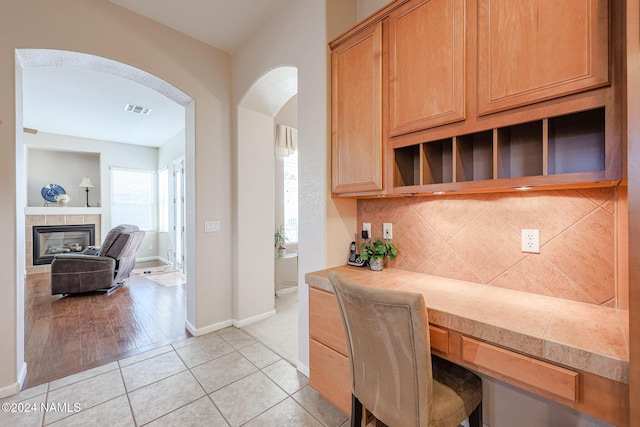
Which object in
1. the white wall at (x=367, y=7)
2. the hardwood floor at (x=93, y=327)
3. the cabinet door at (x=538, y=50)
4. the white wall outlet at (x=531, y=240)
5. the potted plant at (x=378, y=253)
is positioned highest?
the white wall at (x=367, y=7)

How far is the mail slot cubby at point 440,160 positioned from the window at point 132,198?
297 inches

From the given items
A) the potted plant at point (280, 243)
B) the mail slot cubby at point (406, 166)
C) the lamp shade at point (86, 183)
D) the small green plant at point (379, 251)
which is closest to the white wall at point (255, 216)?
the potted plant at point (280, 243)

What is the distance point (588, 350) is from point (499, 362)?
0.28 metres

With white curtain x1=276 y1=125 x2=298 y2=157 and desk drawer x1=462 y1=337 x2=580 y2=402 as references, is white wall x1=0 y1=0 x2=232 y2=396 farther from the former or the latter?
desk drawer x1=462 y1=337 x2=580 y2=402

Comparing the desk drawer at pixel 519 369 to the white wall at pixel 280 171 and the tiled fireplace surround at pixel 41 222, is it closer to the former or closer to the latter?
the white wall at pixel 280 171

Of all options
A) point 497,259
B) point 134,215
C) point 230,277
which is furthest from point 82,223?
point 497,259

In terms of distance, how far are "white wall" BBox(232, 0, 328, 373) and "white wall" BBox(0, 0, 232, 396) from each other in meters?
1.00

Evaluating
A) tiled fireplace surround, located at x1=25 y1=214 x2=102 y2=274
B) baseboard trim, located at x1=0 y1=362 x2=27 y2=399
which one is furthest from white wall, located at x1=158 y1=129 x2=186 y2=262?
baseboard trim, located at x1=0 y1=362 x2=27 y2=399

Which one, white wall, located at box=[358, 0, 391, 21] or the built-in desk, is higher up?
white wall, located at box=[358, 0, 391, 21]

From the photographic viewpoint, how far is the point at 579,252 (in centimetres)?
131

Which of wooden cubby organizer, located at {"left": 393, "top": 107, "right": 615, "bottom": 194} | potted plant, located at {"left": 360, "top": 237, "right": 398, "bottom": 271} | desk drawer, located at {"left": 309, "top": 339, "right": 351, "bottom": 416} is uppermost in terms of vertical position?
wooden cubby organizer, located at {"left": 393, "top": 107, "right": 615, "bottom": 194}

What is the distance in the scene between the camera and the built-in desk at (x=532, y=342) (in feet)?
2.86

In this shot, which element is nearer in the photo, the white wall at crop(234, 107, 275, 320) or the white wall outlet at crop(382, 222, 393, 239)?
the white wall outlet at crop(382, 222, 393, 239)

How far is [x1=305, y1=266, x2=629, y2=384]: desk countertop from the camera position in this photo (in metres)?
0.88
